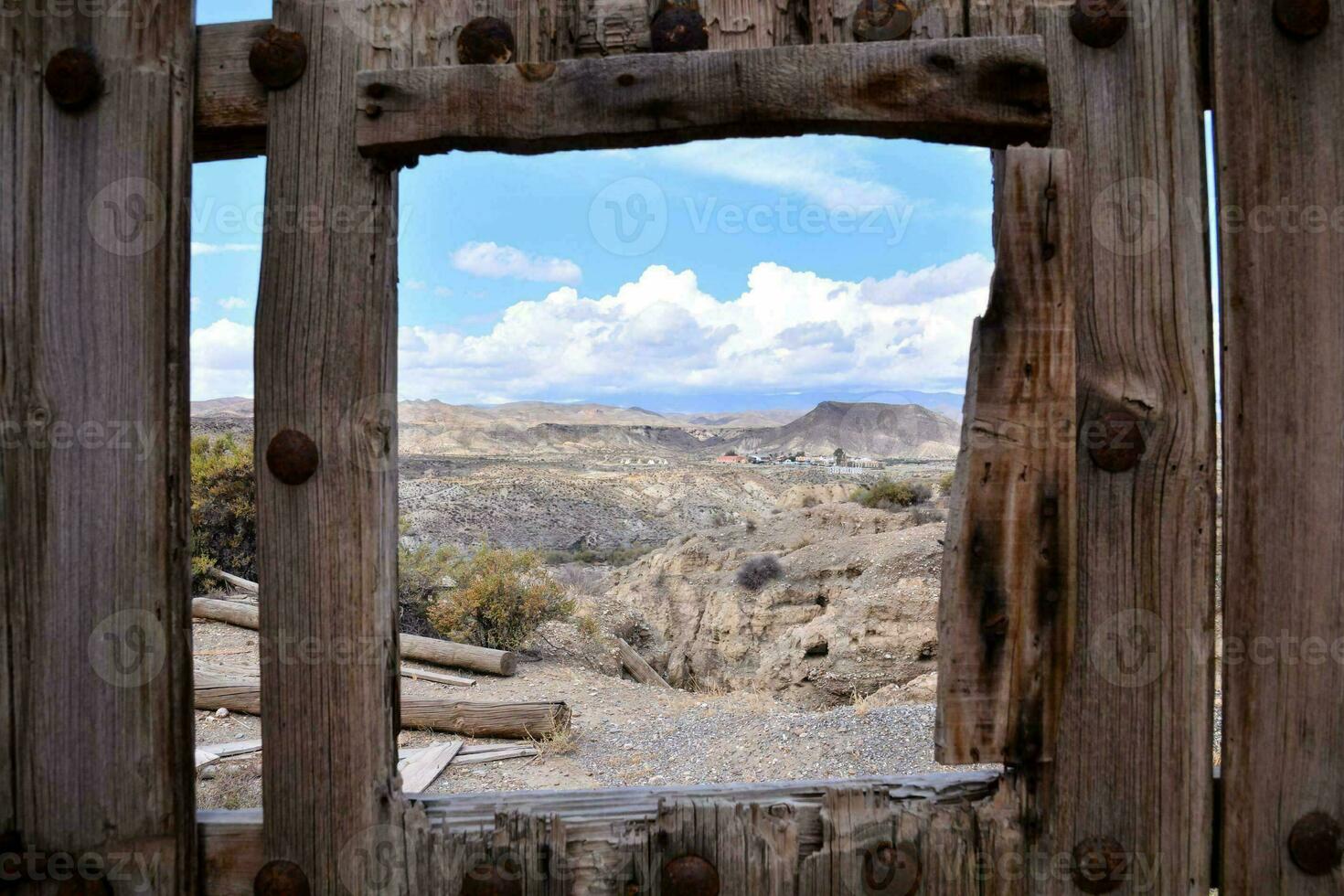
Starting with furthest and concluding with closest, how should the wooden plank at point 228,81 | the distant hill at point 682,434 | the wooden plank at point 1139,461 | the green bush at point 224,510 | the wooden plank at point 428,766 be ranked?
the distant hill at point 682,434 < the green bush at point 224,510 < the wooden plank at point 428,766 < the wooden plank at point 228,81 < the wooden plank at point 1139,461

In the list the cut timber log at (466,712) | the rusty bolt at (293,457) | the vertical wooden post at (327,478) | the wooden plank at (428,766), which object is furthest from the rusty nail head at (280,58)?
the cut timber log at (466,712)

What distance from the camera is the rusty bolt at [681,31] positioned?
1358 mm

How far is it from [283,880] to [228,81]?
133 centimetres

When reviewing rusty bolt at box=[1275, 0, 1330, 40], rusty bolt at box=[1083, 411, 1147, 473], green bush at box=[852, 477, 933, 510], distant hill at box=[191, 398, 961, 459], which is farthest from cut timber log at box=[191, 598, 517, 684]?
distant hill at box=[191, 398, 961, 459]

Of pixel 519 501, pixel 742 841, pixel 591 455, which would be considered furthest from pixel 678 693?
pixel 591 455

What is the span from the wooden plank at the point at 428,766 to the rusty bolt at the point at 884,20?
435 centimetres

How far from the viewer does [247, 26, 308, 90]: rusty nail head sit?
1.38 m

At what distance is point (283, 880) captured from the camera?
1.38m

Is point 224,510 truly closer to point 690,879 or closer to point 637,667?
point 637,667

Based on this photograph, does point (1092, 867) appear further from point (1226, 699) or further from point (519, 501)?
point (519, 501)

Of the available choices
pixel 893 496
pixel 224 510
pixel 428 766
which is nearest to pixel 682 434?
pixel 893 496

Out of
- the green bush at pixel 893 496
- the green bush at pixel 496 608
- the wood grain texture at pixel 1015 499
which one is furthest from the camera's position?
the green bush at pixel 893 496

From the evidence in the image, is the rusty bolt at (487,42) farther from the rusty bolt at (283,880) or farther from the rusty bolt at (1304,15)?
the rusty bolt at (283,880)

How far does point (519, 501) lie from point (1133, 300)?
896 inches
